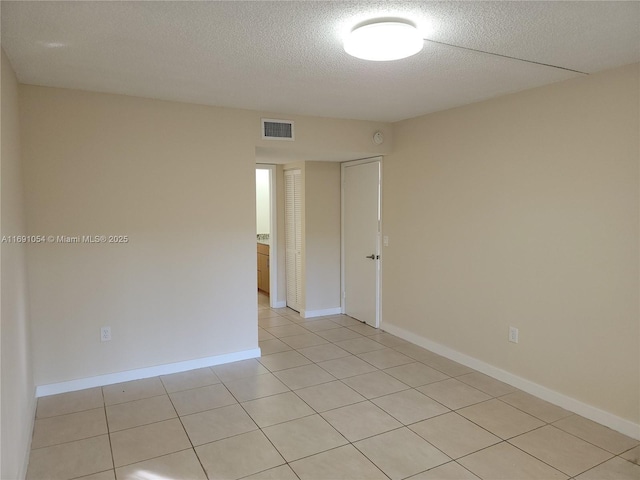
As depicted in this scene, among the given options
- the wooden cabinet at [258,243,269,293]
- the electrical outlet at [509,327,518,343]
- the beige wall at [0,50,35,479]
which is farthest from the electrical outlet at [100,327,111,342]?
the wooden cabinet at [258,243,269,293]

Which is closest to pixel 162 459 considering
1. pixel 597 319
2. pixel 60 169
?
pixel 60 169

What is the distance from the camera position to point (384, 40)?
7.08ft

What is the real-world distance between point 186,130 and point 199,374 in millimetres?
2203

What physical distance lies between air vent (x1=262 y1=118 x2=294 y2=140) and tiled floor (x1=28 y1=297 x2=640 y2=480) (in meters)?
2.22

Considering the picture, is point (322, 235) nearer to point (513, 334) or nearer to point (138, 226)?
point (138, 226)

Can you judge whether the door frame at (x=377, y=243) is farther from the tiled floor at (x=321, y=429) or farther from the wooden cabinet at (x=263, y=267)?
the wooden cabinet at (x=263, y=267)

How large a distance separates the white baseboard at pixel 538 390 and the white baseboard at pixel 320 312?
4.50ft

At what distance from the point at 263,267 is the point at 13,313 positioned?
4.97m

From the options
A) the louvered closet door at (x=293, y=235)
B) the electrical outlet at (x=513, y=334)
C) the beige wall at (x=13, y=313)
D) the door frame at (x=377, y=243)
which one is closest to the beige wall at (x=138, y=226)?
the beige wall at (x=13, y=313)

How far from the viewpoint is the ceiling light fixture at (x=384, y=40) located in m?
2.10

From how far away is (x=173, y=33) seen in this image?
2264 millimetres

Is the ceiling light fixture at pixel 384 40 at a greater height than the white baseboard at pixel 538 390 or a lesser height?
greater

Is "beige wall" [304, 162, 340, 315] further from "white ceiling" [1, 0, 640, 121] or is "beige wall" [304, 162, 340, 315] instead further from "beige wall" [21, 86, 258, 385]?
"white ceiling" [1, 0, 640, 121]

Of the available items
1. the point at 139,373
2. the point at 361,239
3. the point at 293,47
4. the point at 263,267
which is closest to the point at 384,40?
the point at 293,47
